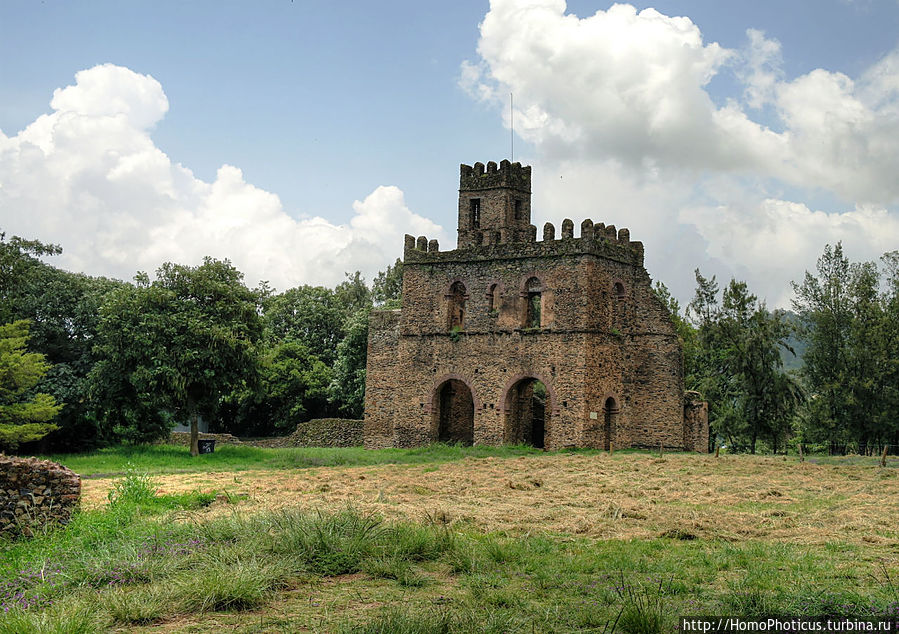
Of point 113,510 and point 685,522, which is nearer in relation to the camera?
point 685,522

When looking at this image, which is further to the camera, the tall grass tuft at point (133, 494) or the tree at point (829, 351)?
the tree at point (829, 351)

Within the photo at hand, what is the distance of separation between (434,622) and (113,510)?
815 cm

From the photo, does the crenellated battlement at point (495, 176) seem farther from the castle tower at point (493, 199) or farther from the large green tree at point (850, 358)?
the large green tree at point (850, 358)

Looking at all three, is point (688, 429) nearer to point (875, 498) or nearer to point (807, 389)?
point (807, 389)

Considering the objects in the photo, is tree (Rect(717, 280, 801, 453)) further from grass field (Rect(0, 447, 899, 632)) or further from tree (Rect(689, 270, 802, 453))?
grass field (Rect(0, 447, 899, 632))

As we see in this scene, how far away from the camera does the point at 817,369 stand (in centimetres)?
3738

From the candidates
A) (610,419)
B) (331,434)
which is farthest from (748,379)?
(331,434)

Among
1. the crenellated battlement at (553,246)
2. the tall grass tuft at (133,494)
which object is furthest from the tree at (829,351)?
the tall grass tuft at (133,494)

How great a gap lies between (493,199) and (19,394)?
21.6 metres

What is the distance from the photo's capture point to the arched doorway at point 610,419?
3166 cm

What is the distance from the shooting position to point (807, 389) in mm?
37906

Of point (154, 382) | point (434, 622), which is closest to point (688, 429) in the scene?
point (154, 382)

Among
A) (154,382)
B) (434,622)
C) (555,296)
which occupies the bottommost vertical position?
(434,622)

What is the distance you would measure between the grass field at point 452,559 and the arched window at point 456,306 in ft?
57.2
